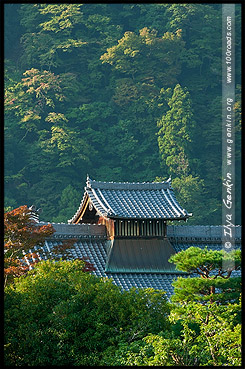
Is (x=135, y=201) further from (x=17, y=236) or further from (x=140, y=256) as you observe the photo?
(x=17, y=236)

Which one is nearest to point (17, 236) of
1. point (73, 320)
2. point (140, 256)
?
point (73, 320)

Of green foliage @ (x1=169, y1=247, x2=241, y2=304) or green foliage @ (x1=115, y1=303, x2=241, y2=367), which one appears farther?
green foliage @ (x1=169, y1=247, x2=241, y2=304)

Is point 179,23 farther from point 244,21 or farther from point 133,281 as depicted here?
point 244,21

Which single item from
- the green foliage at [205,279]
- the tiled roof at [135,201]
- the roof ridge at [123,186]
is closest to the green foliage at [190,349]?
the green foliage at [205,279]

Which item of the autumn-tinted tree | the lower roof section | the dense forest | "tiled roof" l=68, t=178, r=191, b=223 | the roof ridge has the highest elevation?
the dense forest

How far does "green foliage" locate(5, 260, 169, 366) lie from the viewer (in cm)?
1312

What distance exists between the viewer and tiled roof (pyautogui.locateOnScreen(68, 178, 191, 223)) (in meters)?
22.0

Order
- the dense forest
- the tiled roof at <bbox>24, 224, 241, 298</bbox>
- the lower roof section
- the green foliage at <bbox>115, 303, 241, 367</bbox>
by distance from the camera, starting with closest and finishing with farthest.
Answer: the green foliage at <bbox>115, 303, 241, 367</bbox>, the tiled roof at <bbox>24, 224, 241, 298</bbox>, the lower roof section, the dense forest

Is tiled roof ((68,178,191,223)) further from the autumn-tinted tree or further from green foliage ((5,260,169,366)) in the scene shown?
green foliage ((5,260,169,366))

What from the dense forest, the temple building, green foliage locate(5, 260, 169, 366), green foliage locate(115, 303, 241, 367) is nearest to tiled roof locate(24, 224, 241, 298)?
the temple building

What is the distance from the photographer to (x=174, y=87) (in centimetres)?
5066

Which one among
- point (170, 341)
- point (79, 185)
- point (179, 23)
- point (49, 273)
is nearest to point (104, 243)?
point (49, 273)

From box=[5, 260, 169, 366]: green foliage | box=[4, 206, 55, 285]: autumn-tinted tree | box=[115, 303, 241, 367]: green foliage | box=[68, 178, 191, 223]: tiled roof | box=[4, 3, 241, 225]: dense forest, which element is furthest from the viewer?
box=[4, 3, 241, 225]: dense forest

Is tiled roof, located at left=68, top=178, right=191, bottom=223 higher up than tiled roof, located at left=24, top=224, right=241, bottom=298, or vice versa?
tiled roof, located at left=68, top=178, right=191, bottom=223
